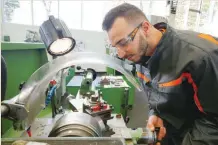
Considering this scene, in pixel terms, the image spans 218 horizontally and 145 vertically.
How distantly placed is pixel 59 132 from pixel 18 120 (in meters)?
0.15

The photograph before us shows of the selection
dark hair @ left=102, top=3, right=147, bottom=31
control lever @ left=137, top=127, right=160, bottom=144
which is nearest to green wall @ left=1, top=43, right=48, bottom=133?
dark hair @ left=102, top=3, right=147, bottom=31

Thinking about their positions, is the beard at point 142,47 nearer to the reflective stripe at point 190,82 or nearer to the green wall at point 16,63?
the reflective stripe at point 190,82

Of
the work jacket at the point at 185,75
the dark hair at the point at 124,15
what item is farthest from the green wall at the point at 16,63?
the work jacket at the point at 185,75

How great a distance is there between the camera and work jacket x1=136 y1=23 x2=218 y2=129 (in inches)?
28.7

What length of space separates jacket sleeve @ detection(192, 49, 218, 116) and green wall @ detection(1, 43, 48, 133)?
0.95 m

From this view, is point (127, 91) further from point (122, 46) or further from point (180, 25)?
point (180, 25)

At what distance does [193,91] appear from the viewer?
827mm

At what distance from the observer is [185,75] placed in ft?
2.55

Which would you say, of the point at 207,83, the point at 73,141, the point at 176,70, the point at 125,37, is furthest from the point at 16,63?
the point at 207,83

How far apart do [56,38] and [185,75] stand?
544 mm

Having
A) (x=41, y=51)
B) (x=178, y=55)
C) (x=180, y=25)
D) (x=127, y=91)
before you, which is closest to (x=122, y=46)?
(x=178, y=55)

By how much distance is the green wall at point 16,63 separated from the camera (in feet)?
3.61

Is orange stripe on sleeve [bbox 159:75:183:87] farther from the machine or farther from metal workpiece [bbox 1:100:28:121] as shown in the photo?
metal workpiece [bbox 1:100:28:121]

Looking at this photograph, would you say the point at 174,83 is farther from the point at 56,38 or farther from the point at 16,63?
the point at 16,63
